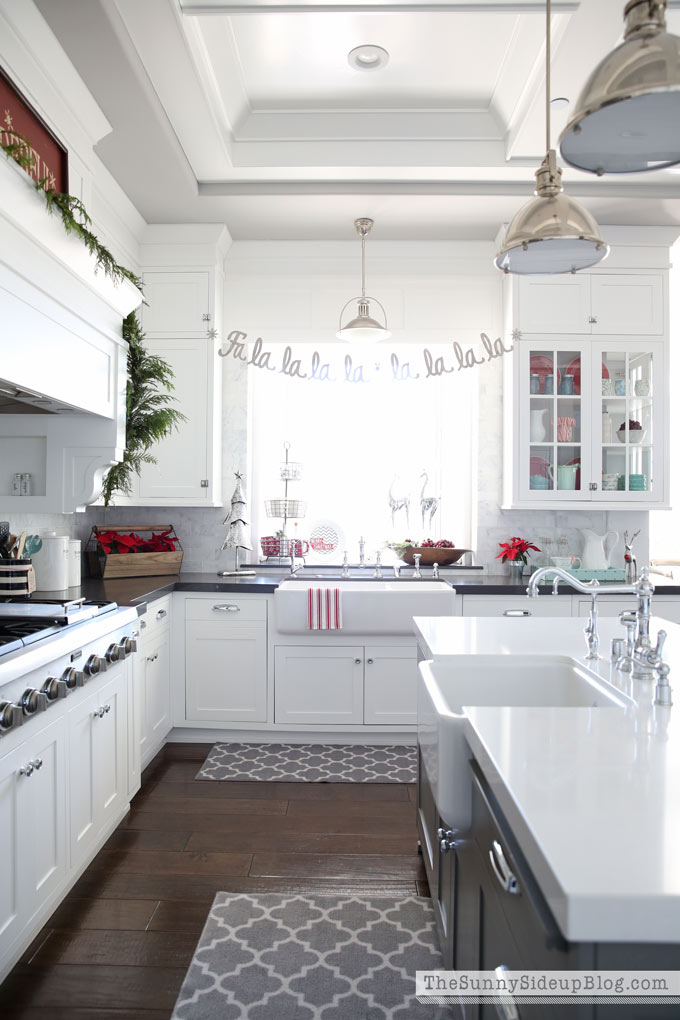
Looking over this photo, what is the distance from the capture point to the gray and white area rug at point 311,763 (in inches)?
130

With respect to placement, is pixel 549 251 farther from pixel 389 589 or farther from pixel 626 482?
pixel 626 482

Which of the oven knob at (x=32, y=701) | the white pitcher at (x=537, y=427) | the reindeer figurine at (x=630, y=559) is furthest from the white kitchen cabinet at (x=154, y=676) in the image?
the reindeer figurine at (x=630, y=559)

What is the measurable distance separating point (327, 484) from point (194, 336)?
4.33 feet

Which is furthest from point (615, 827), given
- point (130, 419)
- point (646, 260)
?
point (646, 260)

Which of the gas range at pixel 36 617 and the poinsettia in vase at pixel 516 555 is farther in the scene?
the poinsettia in vase at pixel 516 555

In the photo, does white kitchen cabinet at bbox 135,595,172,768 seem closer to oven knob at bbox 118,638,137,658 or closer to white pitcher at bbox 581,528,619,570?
oven knob at bbox 118,638,137,658

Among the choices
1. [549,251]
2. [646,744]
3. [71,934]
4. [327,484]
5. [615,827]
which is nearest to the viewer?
[615,827]

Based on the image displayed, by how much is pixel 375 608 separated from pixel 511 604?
0.74 m

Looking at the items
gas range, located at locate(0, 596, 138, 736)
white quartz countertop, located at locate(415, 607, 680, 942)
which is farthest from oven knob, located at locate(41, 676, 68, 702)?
white quartz countertop, located at locate(415, 607, 680, 942)

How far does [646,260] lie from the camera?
13.1 feet

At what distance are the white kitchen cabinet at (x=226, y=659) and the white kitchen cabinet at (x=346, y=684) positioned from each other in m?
0.12

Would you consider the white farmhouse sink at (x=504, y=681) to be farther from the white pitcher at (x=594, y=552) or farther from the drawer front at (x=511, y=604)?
the white pitcher at (x=594, y=552)

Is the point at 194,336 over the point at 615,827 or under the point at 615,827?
over

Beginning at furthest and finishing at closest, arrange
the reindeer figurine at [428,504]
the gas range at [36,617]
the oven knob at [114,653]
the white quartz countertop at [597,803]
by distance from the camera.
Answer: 1. the reindeer figurine at [428,504]
2. the oven knob at [114,653]
3. the gas range at [36,617]
4. the white quartz countertop at [597,803]
